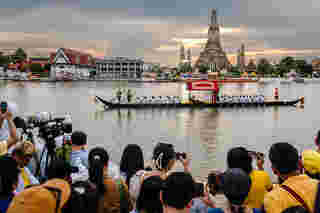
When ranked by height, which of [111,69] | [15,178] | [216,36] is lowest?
[15,178]

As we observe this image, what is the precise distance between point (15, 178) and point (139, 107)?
2948 centimetres

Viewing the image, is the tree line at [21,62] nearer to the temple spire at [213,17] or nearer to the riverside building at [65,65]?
the riverside building at [65,65]

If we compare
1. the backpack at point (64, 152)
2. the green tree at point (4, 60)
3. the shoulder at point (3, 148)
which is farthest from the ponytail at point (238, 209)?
the green tree at point (4, 60)

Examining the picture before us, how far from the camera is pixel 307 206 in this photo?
2.70m

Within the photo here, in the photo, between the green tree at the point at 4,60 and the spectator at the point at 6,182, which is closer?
the spectator at the point at 6,182

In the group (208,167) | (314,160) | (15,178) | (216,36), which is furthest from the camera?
(216,36)

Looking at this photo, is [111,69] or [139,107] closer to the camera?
[139,107]

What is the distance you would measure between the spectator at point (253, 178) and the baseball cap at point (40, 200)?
87.5 inches

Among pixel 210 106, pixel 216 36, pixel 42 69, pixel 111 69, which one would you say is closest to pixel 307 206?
pixel 210 106

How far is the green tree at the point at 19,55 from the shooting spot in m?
140

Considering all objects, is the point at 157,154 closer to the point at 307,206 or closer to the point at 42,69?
the point at 307,206

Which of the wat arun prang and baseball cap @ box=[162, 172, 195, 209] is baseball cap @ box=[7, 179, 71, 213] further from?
the wat arun prang

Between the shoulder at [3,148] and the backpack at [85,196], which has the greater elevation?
the shoulder at [3,148]

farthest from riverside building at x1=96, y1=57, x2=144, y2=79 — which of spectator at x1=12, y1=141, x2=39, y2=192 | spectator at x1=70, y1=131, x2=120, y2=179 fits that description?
spectator at x1=12, y1=141, x2=39, y2=192
